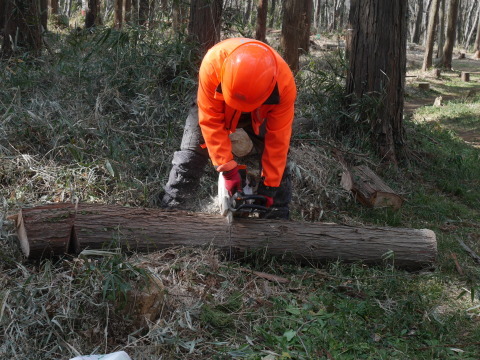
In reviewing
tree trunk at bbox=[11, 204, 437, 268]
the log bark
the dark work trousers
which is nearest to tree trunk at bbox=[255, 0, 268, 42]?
the log bark

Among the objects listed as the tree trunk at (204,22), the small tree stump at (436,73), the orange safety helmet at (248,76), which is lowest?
the small tree stump at (436,73)

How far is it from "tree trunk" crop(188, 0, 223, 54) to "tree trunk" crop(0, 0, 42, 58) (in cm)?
203

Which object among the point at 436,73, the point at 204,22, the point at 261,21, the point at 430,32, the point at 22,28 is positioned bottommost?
the point at 436,73

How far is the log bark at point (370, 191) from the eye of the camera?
514 cm

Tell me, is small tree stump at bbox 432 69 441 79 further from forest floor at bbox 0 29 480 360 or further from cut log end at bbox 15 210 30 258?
cut log end at bbox 15 210 30 258

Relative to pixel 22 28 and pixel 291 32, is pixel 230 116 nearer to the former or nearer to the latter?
pixel 22 28

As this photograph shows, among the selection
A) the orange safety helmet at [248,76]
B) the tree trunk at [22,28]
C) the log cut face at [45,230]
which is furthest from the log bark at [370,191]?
the tree trunk at [22,28]

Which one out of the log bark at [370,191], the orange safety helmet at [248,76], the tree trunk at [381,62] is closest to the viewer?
the orange safety helmet at [248,76]

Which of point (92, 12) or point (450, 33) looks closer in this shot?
point (92, 12)

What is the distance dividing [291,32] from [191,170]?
5172 mm

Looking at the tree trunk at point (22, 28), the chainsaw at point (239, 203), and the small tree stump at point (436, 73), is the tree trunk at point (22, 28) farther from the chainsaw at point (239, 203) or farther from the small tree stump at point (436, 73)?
the small tree stump at point (436, 73)

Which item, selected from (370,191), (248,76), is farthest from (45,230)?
(370,191)

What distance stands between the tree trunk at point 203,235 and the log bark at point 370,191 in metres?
1.08

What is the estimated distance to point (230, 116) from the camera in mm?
3646
